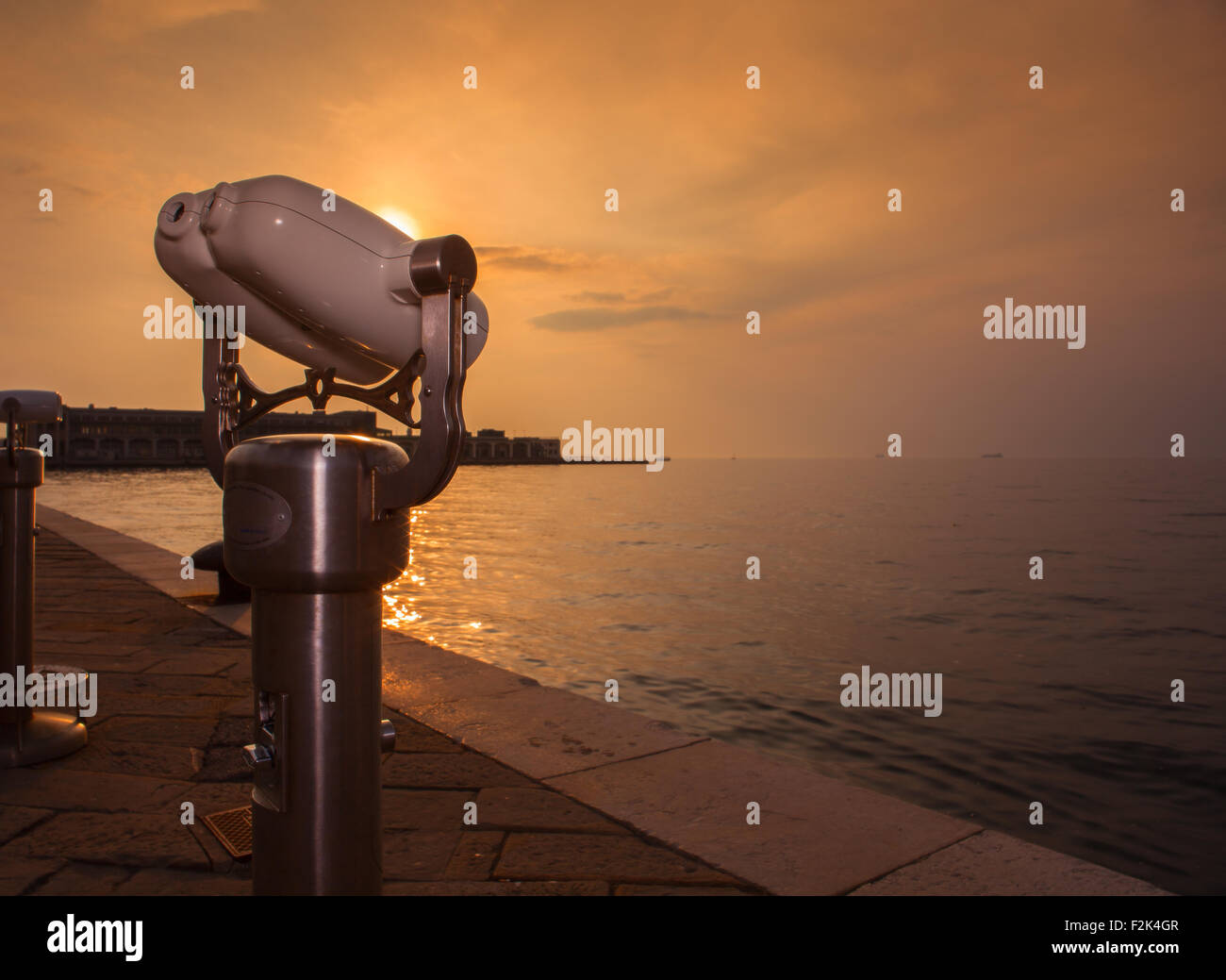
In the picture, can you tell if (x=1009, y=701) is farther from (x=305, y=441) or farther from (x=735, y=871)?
(x=305, y=441)

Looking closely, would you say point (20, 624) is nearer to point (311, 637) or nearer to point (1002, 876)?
point (311, 637)

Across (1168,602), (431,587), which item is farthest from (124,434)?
(1168,602)

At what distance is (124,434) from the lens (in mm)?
95938

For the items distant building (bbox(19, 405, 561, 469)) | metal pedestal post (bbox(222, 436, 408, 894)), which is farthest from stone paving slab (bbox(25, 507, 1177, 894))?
distant building (bbox(19, 405, 561, 469))

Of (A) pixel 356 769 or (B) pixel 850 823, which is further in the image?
(B) pixel 850 823

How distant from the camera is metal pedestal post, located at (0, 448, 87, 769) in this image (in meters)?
2.91

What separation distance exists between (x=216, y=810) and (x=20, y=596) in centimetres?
124

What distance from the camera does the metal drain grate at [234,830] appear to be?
2248 mm

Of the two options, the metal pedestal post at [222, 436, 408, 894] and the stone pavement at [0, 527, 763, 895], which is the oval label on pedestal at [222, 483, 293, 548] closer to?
the metal pedestal post at [222, 436, 408, 894]

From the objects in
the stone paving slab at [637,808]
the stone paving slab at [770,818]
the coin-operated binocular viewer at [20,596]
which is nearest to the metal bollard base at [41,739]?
the coin-operated binocular viewer at [20,596]

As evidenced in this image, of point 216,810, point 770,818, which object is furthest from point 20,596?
point 770,818

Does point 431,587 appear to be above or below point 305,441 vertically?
below
